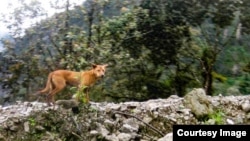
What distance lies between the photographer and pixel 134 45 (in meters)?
15.8

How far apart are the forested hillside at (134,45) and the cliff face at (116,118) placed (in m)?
4.82

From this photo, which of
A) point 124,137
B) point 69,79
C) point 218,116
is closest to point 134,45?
point 69,79

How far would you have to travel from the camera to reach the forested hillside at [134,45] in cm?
1537

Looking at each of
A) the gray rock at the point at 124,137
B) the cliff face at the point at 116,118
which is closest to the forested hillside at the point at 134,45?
the cliff face at the point at 116,118

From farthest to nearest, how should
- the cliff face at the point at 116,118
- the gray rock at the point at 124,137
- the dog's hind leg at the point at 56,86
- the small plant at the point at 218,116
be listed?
the dog's hind leg at the point at 56,86
the small plant at the point at 218,116
the cliff face at the point at 116,118
the gray rock at the point at 124,137

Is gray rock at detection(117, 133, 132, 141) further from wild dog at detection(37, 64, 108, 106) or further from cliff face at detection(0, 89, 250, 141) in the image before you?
wild dog at detection(37, 64, 108, 106)

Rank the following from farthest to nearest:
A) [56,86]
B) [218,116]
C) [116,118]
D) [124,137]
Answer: [56,86] < [218,116] < [116,118] < [124,137]

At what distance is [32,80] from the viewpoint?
16.4 metres

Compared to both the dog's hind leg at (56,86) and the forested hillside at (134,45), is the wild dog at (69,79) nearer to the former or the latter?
the dog's hind leg at (56,86)

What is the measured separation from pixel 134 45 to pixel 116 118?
21.2 ft

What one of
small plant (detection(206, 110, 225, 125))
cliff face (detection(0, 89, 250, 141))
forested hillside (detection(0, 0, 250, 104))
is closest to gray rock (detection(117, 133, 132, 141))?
cliff face (detection(0, 89, 250, 141))

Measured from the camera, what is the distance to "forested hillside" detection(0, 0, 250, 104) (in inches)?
605

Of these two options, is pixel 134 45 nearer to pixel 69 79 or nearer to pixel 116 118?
pixel 69 79

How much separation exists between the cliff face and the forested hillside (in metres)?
4.82
